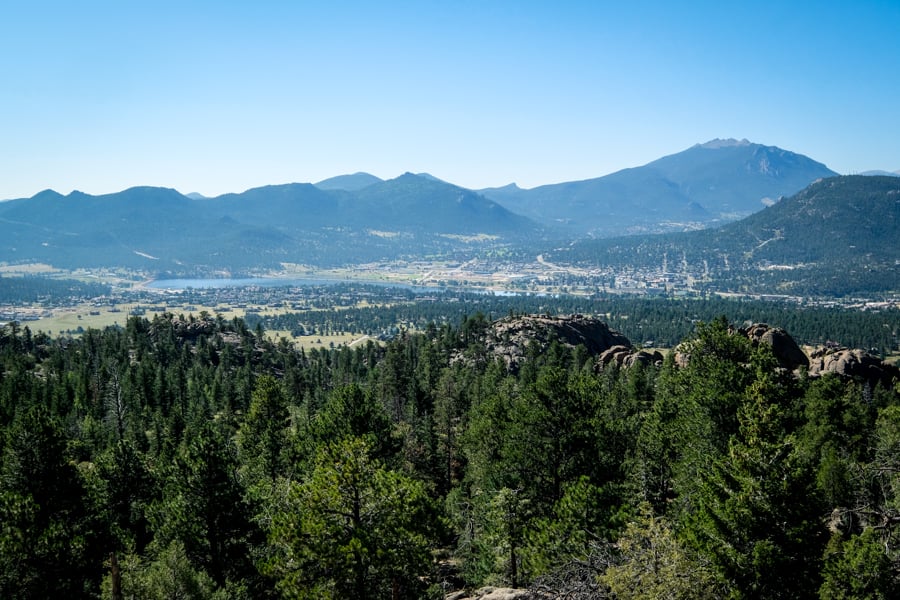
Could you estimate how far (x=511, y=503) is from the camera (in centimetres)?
3136

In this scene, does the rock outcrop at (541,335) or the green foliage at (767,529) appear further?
the rock outcrop at (541,335)

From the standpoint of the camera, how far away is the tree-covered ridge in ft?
76.1

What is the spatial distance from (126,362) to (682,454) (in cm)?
12521

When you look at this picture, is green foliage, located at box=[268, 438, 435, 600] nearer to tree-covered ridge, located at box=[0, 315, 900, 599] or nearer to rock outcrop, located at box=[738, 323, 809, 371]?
tree-covered ridge, located at box=[0, 315, 900, 599]

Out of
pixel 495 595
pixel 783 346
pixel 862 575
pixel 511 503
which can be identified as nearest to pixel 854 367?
pixel 783 346

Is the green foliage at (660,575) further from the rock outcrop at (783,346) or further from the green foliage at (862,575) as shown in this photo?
the rock outcrop at (783,346)

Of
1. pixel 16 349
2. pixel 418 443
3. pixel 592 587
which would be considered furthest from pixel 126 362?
pixel 592 587

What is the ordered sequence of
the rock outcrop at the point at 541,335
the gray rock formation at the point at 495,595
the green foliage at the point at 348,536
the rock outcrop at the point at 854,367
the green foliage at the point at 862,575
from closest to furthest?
the green foliage at the point at 862,575
the green foliage at the point at 348,536
the gray rock formation at the point at 495,595
the rock outcrop at the point at 854,367
the rock outcrop at the point at 541,335

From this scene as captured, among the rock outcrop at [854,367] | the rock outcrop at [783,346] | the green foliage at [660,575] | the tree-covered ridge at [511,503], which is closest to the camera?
the green foliage at [660,575]

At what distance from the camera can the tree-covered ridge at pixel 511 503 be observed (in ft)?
76.1

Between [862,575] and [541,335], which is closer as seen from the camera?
[862,575]

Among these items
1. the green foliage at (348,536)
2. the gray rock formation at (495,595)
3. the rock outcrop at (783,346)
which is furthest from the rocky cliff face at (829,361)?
the green foliage at (348,536)

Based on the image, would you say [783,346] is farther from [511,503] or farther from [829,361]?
[511,503]

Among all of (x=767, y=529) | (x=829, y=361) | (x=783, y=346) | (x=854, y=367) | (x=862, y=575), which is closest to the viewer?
(x=862, y=575)
